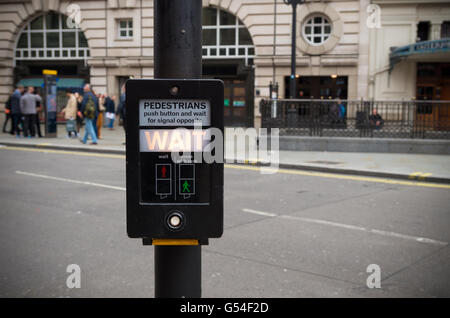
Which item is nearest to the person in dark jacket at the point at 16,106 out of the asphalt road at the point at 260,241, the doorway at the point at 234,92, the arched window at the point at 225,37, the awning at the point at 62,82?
the awning at the point at 62,82

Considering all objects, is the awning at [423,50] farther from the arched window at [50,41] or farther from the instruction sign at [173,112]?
the instruction sign at [173,112]

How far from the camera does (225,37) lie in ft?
93.2

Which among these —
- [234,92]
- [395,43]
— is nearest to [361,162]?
[395,43]

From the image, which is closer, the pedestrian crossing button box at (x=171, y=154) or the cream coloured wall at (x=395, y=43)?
the pedestrian crossing button box at (x=171, y=154)

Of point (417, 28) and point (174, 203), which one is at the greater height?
point (417, 28)

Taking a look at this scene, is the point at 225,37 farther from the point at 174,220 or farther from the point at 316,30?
the point at 174,220

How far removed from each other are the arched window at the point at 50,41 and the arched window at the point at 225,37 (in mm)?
7305

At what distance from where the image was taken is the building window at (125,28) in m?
29.3

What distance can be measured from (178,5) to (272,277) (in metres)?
3.34

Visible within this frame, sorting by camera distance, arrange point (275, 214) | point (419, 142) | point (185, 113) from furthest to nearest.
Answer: point (419, 142)
point (275, 214)
point (185, 113)

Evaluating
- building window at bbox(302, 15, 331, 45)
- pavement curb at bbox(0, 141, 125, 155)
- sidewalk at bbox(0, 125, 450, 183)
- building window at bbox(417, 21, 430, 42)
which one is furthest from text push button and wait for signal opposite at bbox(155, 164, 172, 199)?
building window at bbox(417, 21, 430, 42)

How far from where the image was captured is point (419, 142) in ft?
53.5
